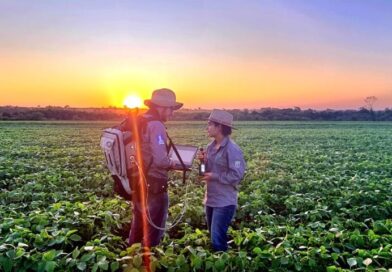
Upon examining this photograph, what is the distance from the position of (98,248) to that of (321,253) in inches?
87.9

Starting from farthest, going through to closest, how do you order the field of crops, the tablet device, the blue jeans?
the blue jeans, the tablet device, the field of crops

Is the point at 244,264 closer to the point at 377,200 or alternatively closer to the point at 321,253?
the point at 321,253

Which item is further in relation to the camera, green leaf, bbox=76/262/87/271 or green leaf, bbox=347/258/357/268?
green leaf, bbox=347/258/357/268

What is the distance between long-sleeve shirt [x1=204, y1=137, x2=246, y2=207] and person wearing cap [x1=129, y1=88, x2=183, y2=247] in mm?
543

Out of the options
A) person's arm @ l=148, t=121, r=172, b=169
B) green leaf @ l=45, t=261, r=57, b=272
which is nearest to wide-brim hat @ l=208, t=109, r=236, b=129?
person's arm @ l=148, t=121, r=172, b=169

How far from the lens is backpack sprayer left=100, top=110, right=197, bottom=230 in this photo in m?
4.78

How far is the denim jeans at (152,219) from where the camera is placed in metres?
5.19

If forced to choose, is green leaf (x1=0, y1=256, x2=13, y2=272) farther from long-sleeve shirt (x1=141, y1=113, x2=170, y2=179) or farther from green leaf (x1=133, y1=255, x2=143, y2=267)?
long-sleeve shirt (x1=141, y1=113, x2=170, y2=179)

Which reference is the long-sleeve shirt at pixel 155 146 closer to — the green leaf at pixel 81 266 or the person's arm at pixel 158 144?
the person's arm at pixel 158 144

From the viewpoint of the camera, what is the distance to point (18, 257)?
14.0 ft

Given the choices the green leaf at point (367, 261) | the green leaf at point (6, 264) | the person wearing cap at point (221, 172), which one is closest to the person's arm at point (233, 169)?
the person wearing cap at point (221, 172)

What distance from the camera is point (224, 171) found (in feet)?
16.9

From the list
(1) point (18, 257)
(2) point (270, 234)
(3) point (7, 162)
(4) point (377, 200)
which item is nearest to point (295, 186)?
(4) point (377, 200)

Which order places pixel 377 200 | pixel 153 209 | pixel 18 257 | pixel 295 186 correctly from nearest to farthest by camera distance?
pixel 18 257 → pixel 153 209 → pixel 377 200 → pixel 295 186
